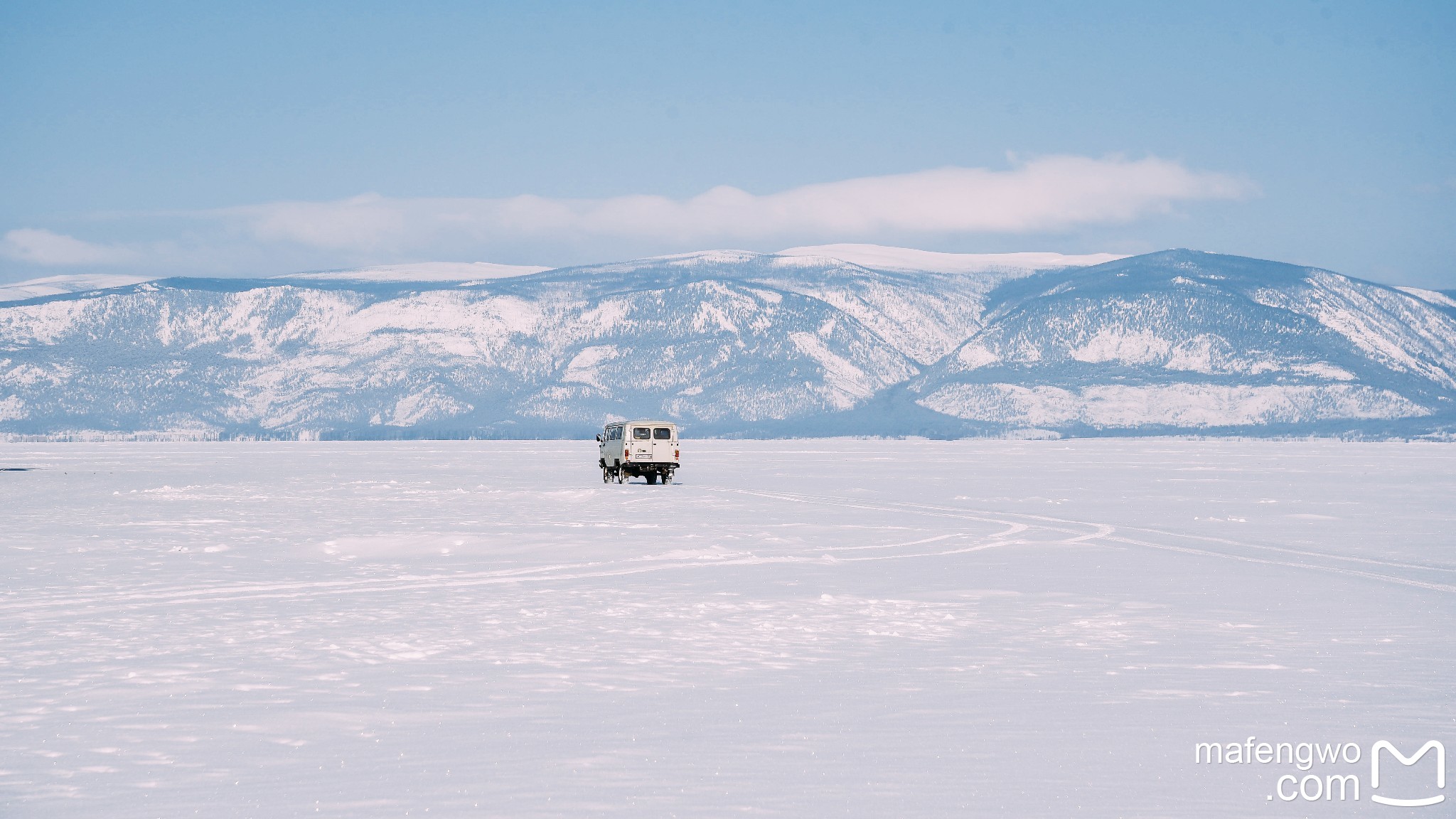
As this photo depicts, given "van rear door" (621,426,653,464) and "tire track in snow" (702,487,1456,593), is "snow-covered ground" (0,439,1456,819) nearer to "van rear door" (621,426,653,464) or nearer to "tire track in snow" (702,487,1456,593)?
"tire track in snow" (702,487,1456,593)

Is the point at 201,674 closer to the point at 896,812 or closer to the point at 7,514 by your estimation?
the point at 896,812

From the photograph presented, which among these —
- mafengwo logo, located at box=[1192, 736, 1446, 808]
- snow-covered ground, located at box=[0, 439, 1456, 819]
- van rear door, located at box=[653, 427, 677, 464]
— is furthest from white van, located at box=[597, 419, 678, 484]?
mafengwo logo, located at box=[1192, 736, 1446, 808]

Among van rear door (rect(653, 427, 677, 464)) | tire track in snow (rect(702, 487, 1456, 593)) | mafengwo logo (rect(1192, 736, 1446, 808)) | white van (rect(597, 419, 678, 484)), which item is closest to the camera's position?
mafengwo logo (rect(1192, 736, 1446, 808))

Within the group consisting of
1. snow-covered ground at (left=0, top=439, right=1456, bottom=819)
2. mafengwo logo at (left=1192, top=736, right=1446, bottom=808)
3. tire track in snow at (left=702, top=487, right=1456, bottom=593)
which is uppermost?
mafengwo logo at (left=1192, top=736, right=1446, bottom=808)

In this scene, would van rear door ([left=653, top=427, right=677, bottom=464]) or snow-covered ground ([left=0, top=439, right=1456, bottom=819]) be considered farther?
van rear door ([left=653, top=427, right=677, bottom=464])

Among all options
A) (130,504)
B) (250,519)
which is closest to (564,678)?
(250,519)

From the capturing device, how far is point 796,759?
38.1 feet

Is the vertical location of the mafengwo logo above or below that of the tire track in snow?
above

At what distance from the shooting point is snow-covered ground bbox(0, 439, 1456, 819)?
10844 mm

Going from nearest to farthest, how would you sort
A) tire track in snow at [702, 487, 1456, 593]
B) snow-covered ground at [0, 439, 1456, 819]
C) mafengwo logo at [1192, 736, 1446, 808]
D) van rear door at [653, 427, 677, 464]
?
mafengwo logo at [1192, 736, 1446, 808] < snow-covered ground at [0, 439, 1456, 819] < tire track in snow at [702, 487, 1456, 593] < van rear door at [653, 427, 677, 464]

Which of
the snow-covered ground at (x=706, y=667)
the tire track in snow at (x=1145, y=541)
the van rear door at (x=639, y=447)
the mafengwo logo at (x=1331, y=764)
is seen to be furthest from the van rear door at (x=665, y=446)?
the mafengwo logo at (x=1331, y=764)

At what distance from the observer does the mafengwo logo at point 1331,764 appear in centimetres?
1056

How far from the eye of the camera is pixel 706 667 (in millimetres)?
16141

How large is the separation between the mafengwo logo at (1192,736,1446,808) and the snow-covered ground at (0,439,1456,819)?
0.10 m
